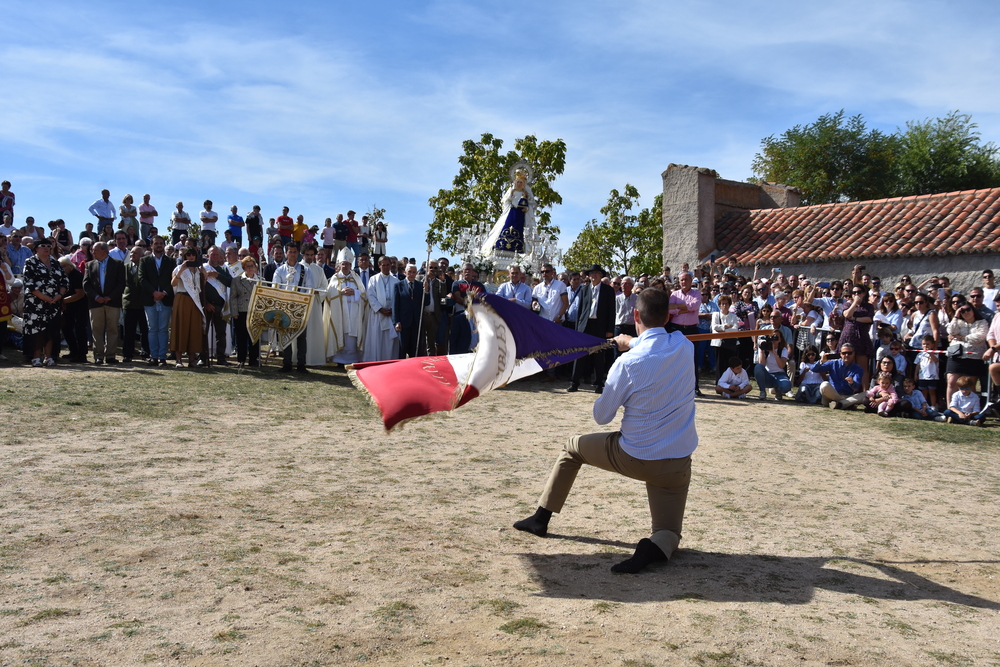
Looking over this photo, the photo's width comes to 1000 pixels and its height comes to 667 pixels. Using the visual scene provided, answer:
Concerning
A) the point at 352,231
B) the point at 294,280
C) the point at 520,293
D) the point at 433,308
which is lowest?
the point at 433,308

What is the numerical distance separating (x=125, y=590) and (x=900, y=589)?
4.24m

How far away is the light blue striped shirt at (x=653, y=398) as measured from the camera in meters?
5.02

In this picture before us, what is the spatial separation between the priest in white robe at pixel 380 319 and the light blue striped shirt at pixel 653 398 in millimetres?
10194

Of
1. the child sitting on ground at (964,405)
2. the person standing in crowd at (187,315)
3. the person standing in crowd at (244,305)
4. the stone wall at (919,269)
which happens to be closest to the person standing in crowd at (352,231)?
the person standing in crowd at (244,305)

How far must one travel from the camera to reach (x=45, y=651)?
11.6ft

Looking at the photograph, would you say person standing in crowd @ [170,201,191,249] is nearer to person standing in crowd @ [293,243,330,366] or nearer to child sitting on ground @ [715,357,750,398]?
person standing in crowd @ [293,243,330,366]

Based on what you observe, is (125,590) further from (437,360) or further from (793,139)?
(793,139)

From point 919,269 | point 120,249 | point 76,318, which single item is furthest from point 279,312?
point 919,269

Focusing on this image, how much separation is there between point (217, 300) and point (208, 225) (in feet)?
34.0

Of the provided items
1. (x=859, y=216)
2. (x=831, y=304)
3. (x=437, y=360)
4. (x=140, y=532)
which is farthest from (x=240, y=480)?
(x=859, y=216)

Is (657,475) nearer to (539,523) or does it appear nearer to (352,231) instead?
(539,523)

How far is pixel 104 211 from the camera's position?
2139 cm

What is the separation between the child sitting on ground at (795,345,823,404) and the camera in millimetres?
13031

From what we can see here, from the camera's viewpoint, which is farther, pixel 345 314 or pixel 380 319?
pixel 380 319
